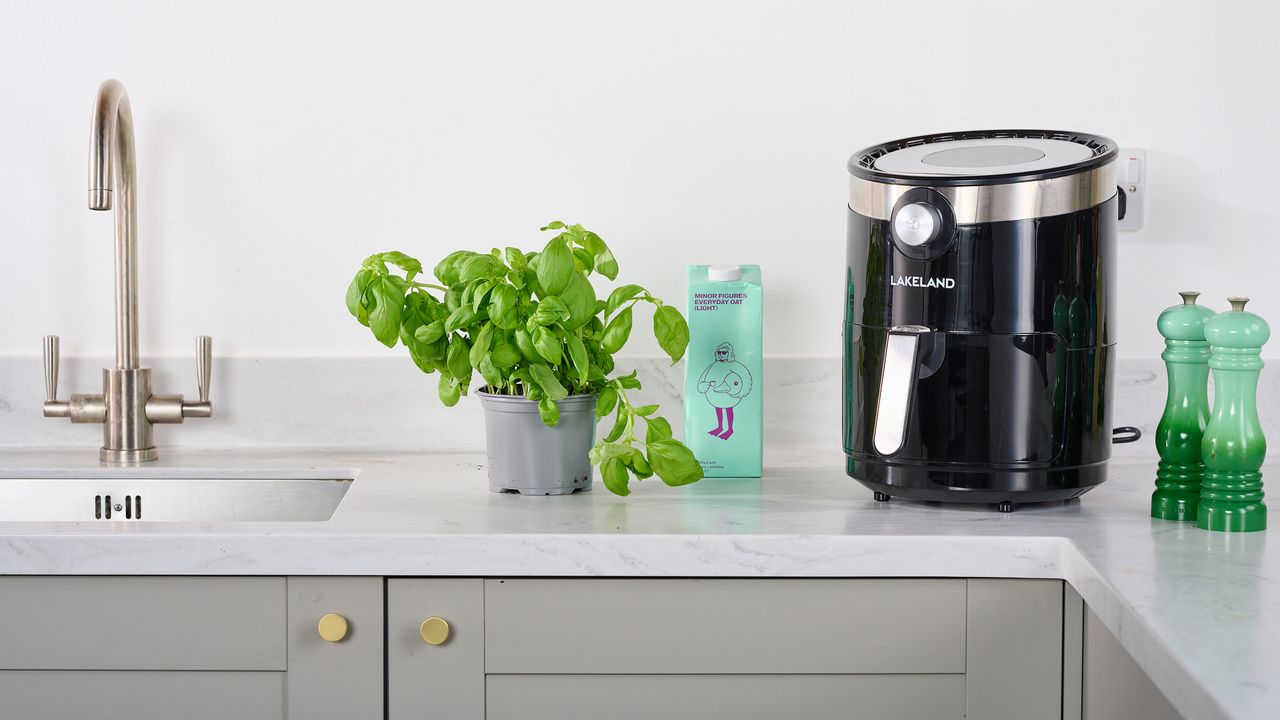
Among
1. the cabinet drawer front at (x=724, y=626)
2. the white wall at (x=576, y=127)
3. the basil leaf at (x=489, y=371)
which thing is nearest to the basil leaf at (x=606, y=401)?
the basil leaf at (x=489, y=371)

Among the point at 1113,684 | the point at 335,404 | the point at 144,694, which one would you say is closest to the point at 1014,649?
the point at 1113,684

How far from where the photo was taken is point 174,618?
961mm

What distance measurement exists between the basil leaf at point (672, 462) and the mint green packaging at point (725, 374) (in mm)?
136

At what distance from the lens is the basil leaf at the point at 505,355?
3.57ft

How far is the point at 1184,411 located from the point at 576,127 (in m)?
0.79

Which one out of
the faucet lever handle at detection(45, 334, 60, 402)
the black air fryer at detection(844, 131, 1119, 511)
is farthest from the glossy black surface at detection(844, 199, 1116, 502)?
the faucet lever handle at detection(45, 334, 60, 402)

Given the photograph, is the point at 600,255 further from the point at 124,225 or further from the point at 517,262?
the point at 124,225

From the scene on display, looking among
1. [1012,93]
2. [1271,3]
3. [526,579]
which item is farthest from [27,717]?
[1271,3]

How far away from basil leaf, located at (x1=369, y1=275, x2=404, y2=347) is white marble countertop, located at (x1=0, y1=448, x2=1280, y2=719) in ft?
0.56

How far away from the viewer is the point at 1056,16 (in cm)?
141

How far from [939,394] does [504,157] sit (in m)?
0.67

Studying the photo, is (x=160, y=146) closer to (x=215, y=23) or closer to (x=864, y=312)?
(x=215, y=23)

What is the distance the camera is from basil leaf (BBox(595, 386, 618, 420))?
3.66ft

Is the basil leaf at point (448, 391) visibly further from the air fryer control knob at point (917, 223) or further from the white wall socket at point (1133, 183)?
the white wall socket at point (1133, 183)
